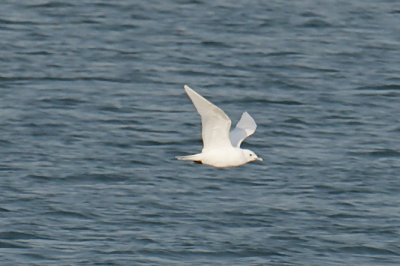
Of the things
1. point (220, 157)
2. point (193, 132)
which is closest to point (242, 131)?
point (220, 157)

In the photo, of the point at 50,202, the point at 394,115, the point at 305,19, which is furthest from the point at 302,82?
the point at 50,202

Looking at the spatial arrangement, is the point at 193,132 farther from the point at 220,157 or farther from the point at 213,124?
the point at 213,124

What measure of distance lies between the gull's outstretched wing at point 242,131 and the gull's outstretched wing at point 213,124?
1.11m

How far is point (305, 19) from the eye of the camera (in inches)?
1357

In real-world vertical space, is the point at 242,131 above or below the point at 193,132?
above

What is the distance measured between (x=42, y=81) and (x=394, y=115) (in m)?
7.90

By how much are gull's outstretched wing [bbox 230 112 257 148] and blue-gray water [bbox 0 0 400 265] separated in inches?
101

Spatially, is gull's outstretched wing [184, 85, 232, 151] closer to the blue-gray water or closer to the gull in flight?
the gull in flight

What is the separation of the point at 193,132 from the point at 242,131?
7.20 meters

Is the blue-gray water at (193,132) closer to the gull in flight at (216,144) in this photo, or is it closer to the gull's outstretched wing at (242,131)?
the gull's outstretched wing at (242,131)

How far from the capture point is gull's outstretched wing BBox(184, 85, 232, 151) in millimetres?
16062

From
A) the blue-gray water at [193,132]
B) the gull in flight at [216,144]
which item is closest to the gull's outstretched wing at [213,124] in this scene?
the gull in flight at [216,144]

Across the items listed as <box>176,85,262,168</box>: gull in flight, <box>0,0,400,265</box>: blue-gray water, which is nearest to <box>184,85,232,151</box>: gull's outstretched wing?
<box>176,85,262,168</box>: gull in flight

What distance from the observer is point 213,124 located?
16.7m
